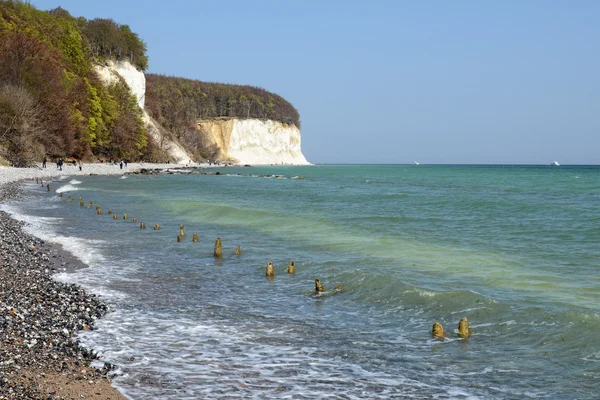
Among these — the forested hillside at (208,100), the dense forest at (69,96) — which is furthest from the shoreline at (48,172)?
the forested hillside at (208,100)

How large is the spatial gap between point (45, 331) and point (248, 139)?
172040mm

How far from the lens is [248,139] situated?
178625 mm

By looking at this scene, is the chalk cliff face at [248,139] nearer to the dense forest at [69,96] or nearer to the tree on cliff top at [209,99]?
the tree on cliff top at [209,99]

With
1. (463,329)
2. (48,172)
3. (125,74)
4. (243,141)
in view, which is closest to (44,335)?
(463,329)

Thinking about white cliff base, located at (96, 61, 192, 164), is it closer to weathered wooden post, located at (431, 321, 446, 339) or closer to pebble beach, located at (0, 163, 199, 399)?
pebble beach, located at (0, 163, 199, 399)

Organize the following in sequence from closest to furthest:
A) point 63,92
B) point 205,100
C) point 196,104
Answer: point 63,92
point 196,104
point 205,100

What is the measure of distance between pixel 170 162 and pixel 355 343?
114m

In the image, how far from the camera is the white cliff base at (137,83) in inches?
3964

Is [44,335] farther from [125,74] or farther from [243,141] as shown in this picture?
[243,141]

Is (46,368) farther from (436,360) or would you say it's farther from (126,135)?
(126,135)

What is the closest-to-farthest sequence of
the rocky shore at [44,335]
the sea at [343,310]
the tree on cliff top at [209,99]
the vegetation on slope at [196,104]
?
the rocky shore at [44,335], the sea at [343,310], the vegetation on slope at [196,104], the tree on cliff top at [209,99]

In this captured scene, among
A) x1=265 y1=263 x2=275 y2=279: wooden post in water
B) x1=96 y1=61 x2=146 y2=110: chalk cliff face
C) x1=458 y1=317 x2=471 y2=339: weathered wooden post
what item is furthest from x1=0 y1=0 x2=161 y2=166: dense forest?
x1=458 y1=317 x2=471 y2=339: weathered wooden post

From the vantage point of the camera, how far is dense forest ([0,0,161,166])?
61.5 meters

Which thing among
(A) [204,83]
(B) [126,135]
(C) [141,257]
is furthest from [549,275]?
(A) [204,83]
